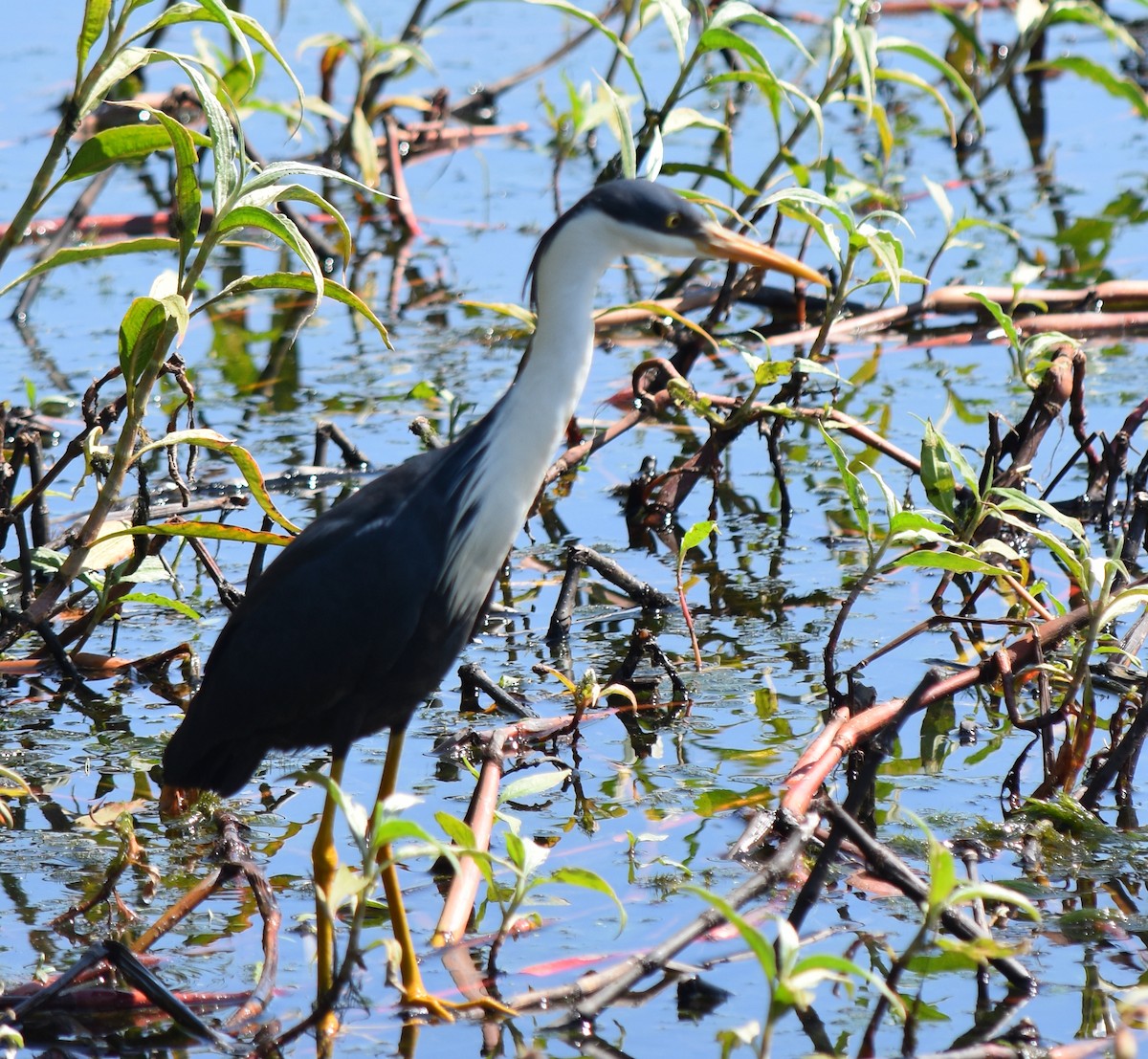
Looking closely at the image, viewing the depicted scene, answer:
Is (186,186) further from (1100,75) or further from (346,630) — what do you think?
(1100,75)

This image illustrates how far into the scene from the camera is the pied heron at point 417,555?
128 inches

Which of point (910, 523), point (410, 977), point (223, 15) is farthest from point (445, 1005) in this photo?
point (223, 15)

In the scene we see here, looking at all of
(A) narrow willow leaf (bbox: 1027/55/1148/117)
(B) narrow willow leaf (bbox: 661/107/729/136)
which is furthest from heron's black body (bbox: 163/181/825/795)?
(A) narrow willow leaf (bbox: 1027/55/1148/117)

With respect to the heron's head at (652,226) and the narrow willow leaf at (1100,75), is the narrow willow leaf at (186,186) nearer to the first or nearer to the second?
the heron's head at (652,226)

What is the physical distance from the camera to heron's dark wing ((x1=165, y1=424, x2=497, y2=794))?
3.27 m

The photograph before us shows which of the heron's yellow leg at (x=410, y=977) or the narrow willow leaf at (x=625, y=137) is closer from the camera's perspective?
the heron's yellow leg at (x=410, y=977)

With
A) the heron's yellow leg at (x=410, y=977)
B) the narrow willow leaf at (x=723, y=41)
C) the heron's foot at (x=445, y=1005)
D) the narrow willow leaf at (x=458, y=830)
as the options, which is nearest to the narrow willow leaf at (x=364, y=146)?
Answer: the narrow willow leaf at (x=723, y=41)

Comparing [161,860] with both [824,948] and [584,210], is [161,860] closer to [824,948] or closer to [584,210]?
[824,948]

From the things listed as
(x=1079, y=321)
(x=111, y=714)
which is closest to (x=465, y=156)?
(x=1079, y=321)

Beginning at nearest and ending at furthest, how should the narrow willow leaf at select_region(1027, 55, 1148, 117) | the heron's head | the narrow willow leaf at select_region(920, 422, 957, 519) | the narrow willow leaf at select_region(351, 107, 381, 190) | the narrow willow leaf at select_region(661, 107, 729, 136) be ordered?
the heron's head < the narrow willow leaf at select_region(920, 422, 957, 519) < the narrow willow leaf at select_region(661, 107, 729, 136) < the narrow willow leaf at select_region(1027, 55, 1148, 117) < the narrow willow leaf at select_region(351, 107, 381, 190)

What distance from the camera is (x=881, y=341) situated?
256 inches

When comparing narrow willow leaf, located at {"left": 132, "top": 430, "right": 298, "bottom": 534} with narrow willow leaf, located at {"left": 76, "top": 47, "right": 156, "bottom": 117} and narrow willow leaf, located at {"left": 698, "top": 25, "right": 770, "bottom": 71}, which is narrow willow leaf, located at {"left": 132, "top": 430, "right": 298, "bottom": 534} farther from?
narrow willow leaf, located at {"left": 698, "top": 25, "right": 770, "bottom": 71}

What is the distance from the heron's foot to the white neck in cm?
75

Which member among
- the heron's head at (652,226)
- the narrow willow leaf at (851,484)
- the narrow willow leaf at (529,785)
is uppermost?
the heron's head at (652,226)
